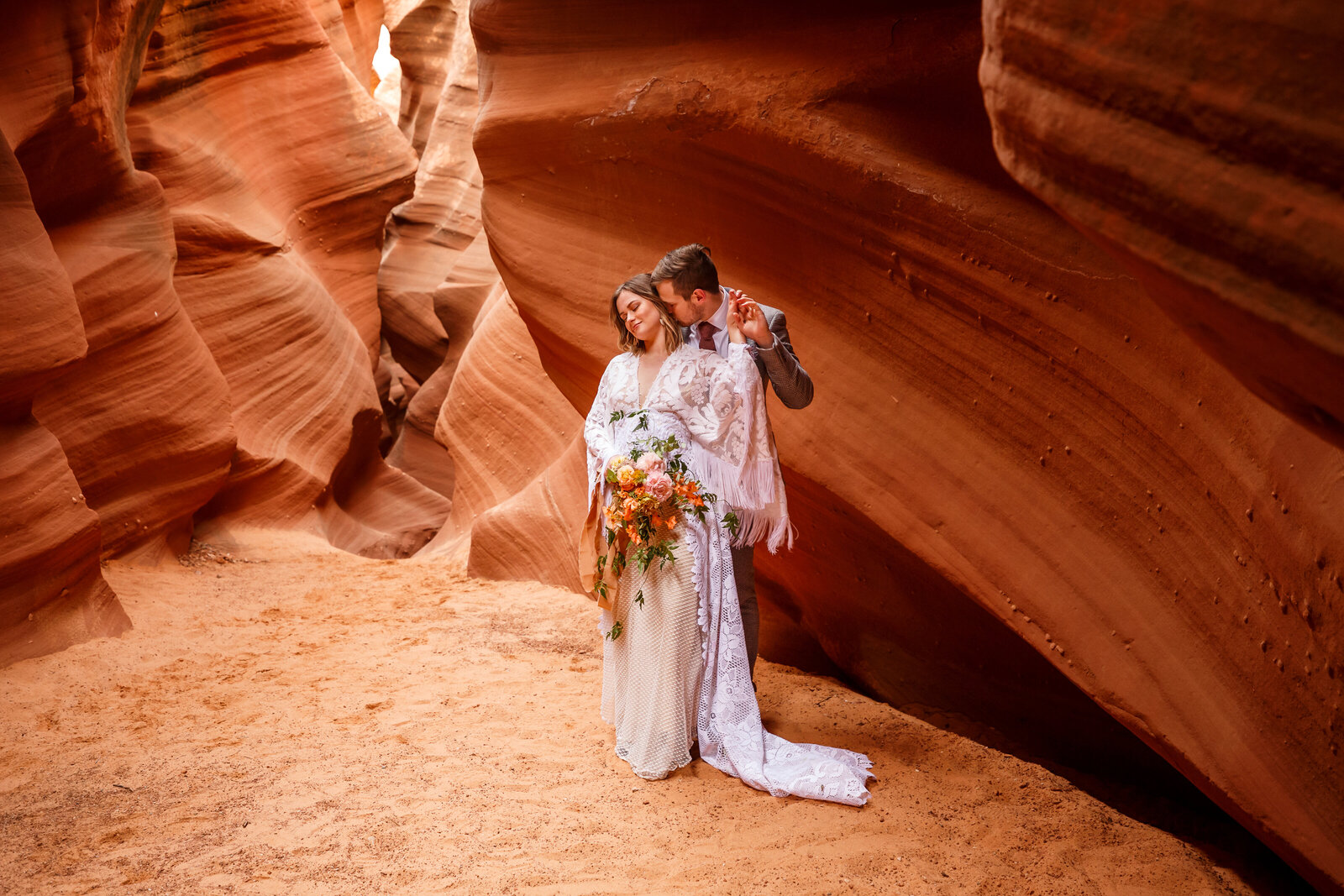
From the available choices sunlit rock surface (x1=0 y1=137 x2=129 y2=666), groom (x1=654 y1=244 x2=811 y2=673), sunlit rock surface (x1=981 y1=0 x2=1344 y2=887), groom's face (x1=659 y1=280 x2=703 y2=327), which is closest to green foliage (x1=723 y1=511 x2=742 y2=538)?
groom (x1=654 y1=244 x2=811 y2=673)

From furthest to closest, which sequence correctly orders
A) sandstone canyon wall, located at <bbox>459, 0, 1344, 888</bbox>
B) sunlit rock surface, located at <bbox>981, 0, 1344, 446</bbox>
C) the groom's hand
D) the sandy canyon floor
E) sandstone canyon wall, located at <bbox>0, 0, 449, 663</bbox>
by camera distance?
sandstone canyon wall, located at <bbox>0, 0, 449, 663</bbox>, the groom's hand, the sandy canyon floor, sandstone canyon wall, located at <bbox>459, 0, 1344, 888</bbox>, sunlit rock surface, located at <bbox>981, 0, 1344, 446</bbox>

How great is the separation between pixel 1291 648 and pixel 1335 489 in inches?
21.4

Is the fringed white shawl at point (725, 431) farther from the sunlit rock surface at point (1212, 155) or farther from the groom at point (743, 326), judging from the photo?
the sunlit rock surface at point (1212, 155)

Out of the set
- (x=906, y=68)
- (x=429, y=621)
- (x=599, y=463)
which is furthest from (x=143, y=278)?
(x=906, y=68)

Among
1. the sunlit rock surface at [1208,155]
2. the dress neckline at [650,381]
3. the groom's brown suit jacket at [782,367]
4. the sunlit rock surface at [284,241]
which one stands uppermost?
the sunlit rock surface at [1208,155]

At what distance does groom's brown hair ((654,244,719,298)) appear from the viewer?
13.3ft

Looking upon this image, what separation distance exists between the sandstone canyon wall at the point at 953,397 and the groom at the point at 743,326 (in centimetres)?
63

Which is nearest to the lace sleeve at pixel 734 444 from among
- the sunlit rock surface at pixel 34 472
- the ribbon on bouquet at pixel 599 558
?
the ribbon on bouquet at pixel 599 558

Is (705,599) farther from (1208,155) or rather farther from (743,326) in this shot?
(1208,155)

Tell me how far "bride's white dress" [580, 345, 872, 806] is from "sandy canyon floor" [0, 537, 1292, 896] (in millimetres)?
148

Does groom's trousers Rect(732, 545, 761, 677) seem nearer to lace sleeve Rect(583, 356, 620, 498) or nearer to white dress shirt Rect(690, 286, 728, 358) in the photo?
lace sleeve Rect(583, 356, 620, 498)

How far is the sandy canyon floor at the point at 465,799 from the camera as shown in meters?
3.43

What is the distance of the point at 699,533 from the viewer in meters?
4.15

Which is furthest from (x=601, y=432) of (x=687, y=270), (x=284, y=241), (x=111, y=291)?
(x=284, y=241)
